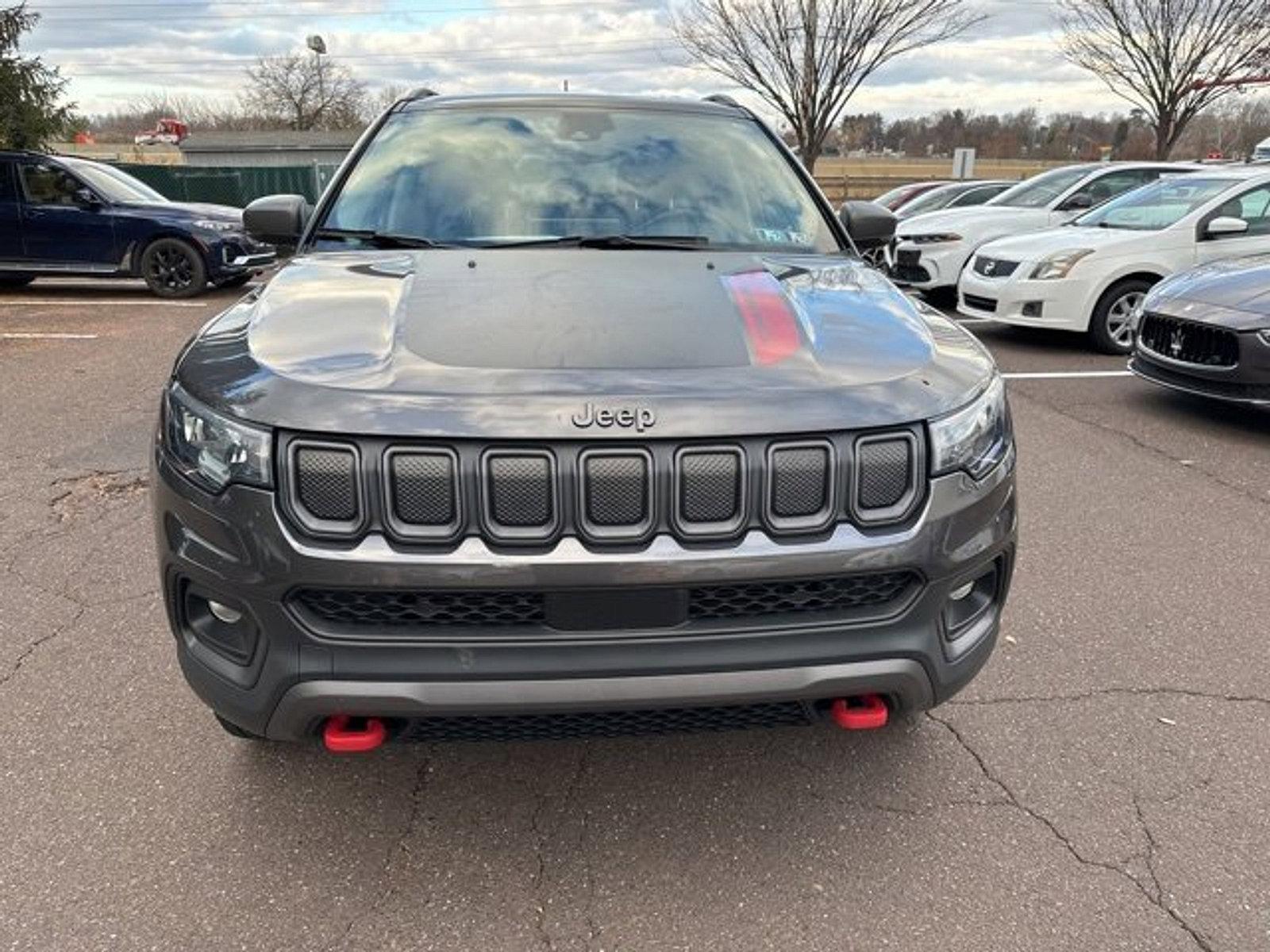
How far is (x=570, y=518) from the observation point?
75.0 inches

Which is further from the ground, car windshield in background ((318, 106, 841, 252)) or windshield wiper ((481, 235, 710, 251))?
car windshield in background ((318, 106, 841, 252))

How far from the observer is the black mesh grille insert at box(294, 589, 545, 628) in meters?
1.93

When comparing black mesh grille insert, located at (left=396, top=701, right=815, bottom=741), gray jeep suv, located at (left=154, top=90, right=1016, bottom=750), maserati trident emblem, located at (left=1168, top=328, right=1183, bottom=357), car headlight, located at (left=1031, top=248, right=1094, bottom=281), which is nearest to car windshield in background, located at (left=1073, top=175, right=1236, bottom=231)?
car headlight, located at (left=1031, top=248, right=1094, bottom=281)

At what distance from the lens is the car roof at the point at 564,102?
11.9 feet

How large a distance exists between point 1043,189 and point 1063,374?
547 cm

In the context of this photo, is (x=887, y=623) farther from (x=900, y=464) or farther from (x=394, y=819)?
(x=394, y=819)

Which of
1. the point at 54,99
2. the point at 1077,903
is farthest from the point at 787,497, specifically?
the point at 54,99

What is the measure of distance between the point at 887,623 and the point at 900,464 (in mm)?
346

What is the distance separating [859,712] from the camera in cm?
214

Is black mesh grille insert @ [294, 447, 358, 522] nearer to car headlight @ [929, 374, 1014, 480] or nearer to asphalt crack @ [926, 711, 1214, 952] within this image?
car headlight @ [929, 374, 1014, 480]

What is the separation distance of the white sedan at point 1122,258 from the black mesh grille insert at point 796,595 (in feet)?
23.7

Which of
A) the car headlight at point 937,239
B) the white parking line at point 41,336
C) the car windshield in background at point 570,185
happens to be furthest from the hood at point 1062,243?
the white parking line at point 41,336

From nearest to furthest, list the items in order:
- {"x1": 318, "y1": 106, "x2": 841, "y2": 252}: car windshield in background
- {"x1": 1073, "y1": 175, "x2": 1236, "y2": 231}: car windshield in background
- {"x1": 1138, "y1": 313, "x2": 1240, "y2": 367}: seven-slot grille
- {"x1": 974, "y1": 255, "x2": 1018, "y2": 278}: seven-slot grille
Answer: {"x1": 318, "y1": 106, "x2": 841, "y2": 252}: car windshield in background
{"x1": 1138, "y1": 313, "x2": 1240, "y2": 367}: seven-slot grille
{"x1": 1073, "y1": 175, "x2": 1236, "y2": 231}: car windshield in background
{"x1": 974, "y1": 255, "x2": 1018, "y2": 278}: seven-slot grille

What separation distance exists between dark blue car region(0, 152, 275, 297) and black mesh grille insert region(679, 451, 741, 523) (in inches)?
451
